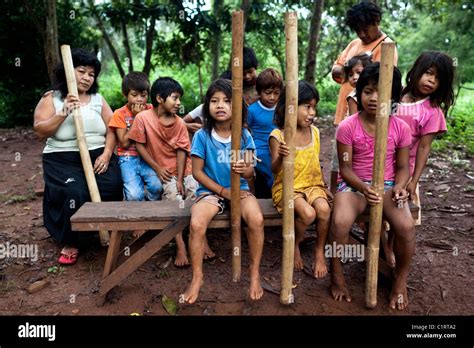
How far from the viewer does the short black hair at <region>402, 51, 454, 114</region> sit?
3.11 metres

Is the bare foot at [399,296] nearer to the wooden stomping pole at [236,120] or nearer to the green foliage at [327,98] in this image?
the wooden stomping pole at [236,120]

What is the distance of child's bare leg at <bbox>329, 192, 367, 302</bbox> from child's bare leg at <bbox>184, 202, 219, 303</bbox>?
85 cm

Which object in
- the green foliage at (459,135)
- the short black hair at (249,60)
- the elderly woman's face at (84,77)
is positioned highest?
the short black hair at (249,60)

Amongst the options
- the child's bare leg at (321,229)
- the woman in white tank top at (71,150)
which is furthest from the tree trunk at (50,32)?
the child's bare leg at (321,229)

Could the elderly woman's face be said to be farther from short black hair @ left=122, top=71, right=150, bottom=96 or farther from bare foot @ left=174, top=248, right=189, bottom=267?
bare foot @ left=174, top=248, right=189, bottom=267

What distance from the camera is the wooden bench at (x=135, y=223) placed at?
9.62 ft

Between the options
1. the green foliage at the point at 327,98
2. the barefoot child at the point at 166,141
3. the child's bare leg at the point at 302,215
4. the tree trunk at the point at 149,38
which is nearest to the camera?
the child's bare leg at the point at 302,215

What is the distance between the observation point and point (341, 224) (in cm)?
288

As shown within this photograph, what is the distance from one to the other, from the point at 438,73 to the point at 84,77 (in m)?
2.92

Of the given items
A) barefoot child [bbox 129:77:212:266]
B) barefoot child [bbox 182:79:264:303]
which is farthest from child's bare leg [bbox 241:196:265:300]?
barefoot child [bbox 129:77:212:266]

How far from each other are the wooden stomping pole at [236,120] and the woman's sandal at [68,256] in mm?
1574

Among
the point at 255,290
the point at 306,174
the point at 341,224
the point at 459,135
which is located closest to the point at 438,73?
the point at 306,174

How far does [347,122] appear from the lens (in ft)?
9.98

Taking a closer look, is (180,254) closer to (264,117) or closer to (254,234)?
(254,234)
